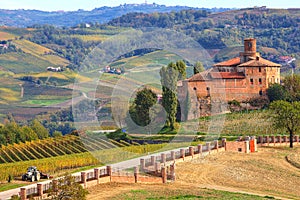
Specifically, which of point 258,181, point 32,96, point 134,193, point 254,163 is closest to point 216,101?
point 254,163

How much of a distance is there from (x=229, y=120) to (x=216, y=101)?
291 inches

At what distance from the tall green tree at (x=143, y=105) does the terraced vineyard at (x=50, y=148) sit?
12.0 ft

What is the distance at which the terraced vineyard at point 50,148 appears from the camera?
58.0 m

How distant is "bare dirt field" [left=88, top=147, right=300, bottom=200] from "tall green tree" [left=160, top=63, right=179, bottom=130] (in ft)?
47.3

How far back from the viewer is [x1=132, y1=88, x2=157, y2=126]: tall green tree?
209ft

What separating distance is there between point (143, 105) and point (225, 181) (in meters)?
21.0

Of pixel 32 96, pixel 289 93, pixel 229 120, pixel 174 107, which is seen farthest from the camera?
pixel 32 96

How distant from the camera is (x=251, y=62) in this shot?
274ft

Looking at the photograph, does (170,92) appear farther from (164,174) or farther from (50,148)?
(164,174)

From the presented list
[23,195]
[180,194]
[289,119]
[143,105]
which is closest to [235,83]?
[143,105]

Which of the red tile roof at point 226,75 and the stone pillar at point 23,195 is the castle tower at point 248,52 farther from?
the stone pillar at point 23,195

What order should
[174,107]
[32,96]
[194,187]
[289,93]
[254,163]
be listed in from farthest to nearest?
[32,96], [289,93], [174,107], [254,163], [194,187]

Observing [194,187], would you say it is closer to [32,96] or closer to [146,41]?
[146,41]

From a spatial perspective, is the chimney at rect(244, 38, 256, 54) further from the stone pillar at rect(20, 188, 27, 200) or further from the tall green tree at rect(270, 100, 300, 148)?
the stone pillar at rect(20, 188, 27, 200)
